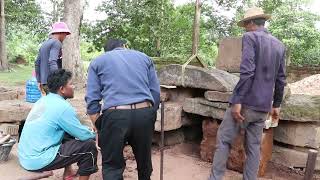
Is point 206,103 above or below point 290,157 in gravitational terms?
above

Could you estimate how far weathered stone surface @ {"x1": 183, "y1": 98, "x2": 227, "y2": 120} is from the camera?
4.68m

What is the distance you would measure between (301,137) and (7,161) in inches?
142

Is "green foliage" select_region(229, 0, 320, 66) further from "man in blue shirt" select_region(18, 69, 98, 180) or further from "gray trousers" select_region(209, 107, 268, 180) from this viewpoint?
"man in blue shirt" select_region(18, 69, 98, 180)

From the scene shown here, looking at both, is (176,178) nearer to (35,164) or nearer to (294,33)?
(35,164)

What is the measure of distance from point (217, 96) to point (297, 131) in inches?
43.7

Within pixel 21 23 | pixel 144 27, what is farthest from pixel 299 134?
pixel 21 23

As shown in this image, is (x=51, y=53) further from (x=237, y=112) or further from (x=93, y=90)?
(x=237, y=112)

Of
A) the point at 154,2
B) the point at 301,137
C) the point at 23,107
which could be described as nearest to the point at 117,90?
the point at 301,137

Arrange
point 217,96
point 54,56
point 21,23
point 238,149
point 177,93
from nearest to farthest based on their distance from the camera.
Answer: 1. point 238,149
2. point 217,96
3. point 54,56
4. point 177,93
5. point 21,23

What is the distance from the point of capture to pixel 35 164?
11.8 ft

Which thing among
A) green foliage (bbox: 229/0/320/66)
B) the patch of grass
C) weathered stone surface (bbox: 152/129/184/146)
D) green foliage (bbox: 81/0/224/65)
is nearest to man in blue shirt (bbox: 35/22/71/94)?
weathered stone surface (bbox: 152/129/184/146)

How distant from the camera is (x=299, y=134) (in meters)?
4.70

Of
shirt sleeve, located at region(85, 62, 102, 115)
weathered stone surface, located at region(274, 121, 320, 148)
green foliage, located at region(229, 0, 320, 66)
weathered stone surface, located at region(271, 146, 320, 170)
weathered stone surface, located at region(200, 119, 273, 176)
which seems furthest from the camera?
green foliage, located at region(229, 0, 320, 66)

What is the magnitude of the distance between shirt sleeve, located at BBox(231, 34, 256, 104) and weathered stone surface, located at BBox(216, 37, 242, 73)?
1779 millimetres
